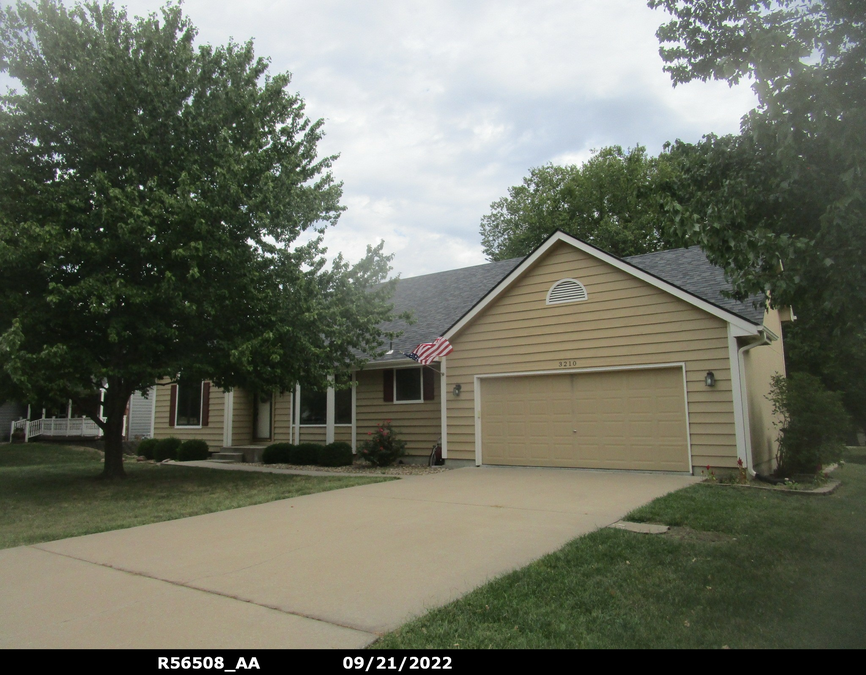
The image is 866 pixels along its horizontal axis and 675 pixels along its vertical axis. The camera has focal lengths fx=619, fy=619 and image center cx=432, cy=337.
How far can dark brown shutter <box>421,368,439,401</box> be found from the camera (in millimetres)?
15345

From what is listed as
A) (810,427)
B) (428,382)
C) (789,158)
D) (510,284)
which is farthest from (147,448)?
(789,158)

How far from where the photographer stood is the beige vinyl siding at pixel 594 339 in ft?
36.2

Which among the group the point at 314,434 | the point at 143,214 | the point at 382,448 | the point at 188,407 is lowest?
the point at 382,448

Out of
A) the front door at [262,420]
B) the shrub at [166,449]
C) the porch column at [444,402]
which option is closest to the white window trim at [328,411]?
the front door at [262,420]

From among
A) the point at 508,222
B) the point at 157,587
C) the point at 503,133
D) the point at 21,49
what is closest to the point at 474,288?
the point at 503,133

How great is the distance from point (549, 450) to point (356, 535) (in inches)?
269

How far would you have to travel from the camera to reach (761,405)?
12.9m

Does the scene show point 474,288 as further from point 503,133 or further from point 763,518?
point 763,518

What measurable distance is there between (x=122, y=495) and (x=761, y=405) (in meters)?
12.5

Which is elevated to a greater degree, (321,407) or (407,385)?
(407,385)

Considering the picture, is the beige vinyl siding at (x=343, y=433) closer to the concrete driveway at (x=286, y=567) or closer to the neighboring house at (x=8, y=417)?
the concrete driveway at (x=286, y=567)

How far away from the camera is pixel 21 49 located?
11.0 meters

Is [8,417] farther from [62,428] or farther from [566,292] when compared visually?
[566,292]

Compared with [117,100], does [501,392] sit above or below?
below
